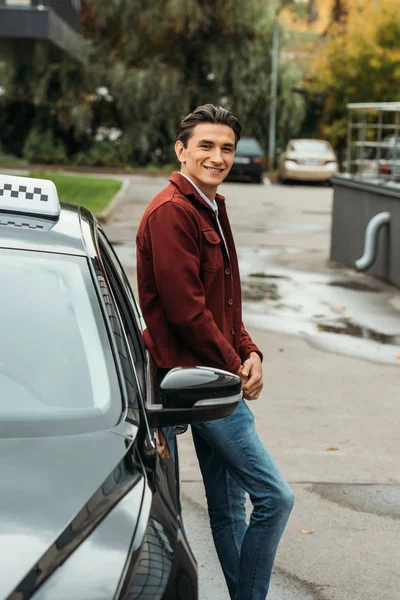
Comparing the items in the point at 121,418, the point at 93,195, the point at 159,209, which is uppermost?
the point at 159,209

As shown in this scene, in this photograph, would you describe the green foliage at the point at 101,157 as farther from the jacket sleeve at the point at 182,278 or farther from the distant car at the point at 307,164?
the jacket sleeve at the point at 182,278

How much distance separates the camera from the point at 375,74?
126 ft

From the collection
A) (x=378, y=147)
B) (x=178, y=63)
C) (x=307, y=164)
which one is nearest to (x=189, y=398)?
(x=378, y=147)

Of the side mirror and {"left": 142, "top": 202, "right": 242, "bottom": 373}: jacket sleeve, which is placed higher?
{"left": 142, "top": 202, "right": 242, "bottom": 373}: jacket sleeve

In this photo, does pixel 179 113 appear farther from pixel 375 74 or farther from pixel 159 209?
pixel 159 209

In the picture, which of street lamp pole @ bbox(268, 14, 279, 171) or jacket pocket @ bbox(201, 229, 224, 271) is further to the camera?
street lamp pole @ bbox(268, 14, 279, 171)

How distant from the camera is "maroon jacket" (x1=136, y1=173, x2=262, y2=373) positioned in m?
3.20

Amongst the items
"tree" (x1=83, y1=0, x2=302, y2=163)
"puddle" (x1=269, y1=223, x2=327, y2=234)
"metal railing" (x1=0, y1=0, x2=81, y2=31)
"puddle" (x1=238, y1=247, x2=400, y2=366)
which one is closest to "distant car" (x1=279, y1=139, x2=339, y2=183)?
"tree" (x1=83, y1=0, x2=302, y2=163)

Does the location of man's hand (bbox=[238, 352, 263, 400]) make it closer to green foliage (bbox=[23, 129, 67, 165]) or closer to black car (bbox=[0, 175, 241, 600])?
black car (bbox=[0, 175, 241, 600])

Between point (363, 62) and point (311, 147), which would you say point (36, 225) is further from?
point (363, 62)

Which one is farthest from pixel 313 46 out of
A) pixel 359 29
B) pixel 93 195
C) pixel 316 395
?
pixel 316 395

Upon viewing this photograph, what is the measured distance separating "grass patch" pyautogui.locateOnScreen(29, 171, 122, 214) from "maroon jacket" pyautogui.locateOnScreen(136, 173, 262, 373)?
15.1 m

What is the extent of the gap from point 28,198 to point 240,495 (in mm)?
1243

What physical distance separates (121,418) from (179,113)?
118 feet
